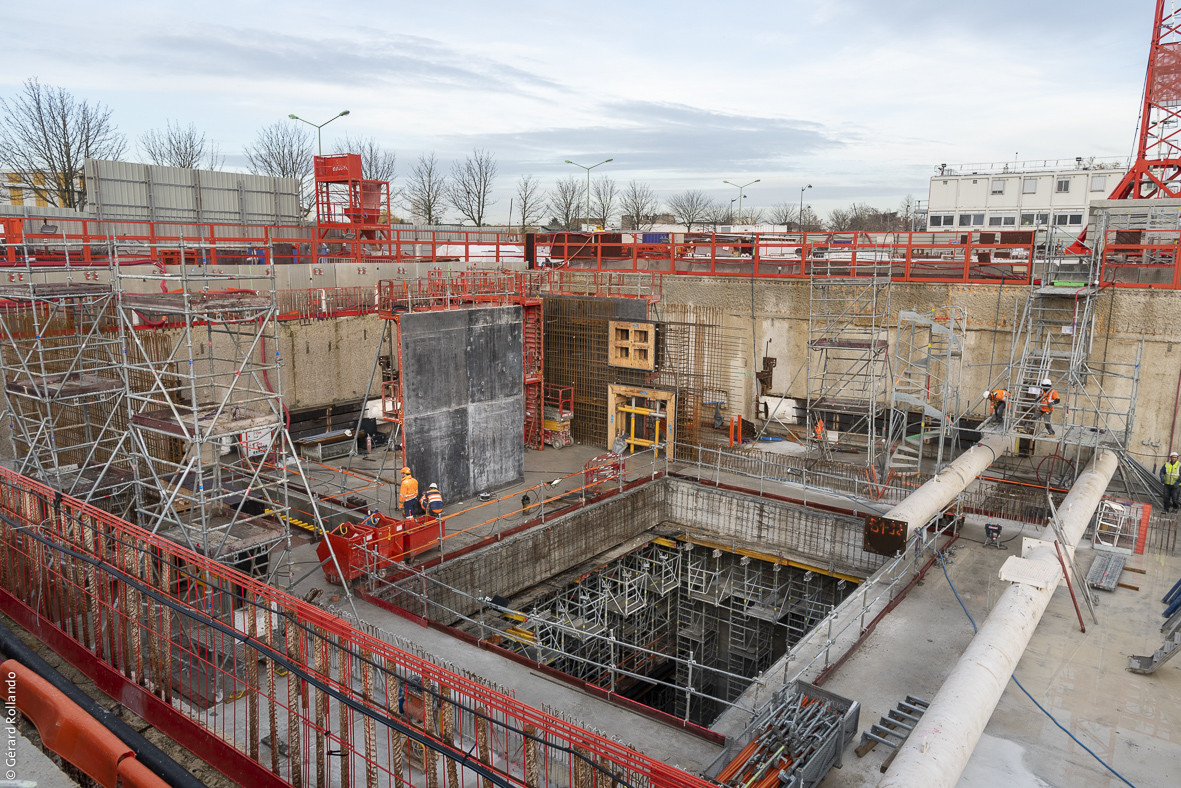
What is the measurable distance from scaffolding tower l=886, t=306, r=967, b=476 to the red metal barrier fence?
12791 millimetres

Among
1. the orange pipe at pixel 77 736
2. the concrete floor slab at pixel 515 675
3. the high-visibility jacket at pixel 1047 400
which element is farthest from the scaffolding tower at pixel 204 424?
the high-visibility jacket at pixel 1047 400

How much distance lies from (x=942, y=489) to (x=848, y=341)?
5713 mm

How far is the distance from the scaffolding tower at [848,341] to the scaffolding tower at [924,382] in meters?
0.49

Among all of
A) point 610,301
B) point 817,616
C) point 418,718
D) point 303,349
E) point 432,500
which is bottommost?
point 817,616

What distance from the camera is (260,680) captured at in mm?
10234

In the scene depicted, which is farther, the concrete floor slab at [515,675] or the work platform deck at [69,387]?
the work platform deck at [69,387]

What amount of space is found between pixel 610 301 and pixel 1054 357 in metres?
10.9

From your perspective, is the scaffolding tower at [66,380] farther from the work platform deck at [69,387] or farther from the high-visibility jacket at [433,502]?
the high-visibility jacket at [433,502]

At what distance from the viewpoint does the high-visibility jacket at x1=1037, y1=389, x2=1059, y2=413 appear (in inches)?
643

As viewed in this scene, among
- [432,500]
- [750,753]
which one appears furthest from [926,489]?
[432,500]

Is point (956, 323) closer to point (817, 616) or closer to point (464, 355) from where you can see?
point (817, 616)

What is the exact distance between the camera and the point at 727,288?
70.7ft

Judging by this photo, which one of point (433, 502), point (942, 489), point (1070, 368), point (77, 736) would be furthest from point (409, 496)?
point (1070, 368)

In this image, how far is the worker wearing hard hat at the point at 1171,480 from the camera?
1608 cm
